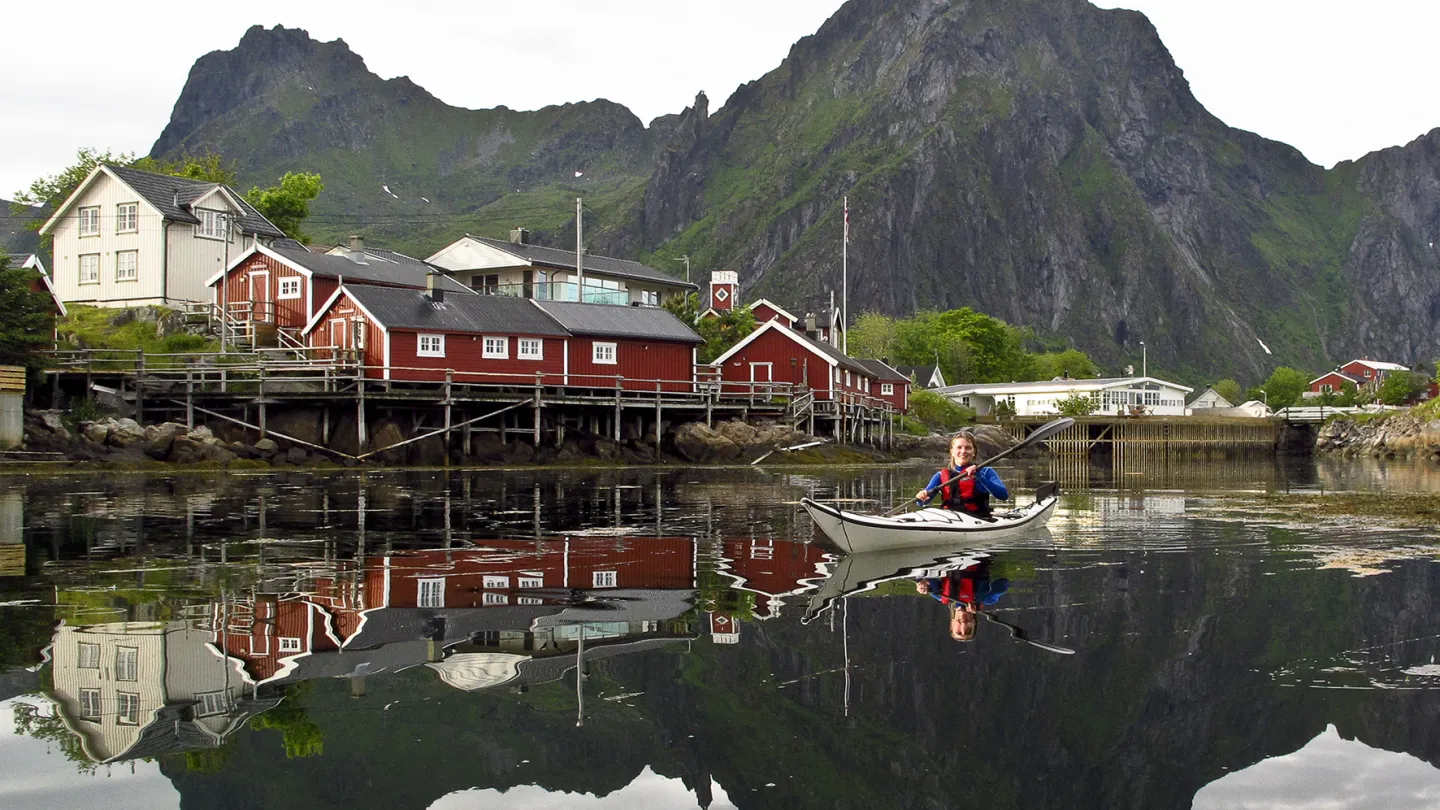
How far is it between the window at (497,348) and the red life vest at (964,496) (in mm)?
32143

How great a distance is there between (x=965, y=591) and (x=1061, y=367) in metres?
151

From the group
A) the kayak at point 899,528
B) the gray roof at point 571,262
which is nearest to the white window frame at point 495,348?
the gray roof at point 571,262

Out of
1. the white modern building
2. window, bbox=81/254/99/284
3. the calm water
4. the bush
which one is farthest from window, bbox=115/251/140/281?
the white modern building

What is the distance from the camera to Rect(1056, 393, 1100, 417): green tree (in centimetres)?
9888

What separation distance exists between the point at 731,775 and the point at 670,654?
3419 millimetres

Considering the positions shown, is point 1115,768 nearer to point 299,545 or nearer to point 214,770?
point 214,770

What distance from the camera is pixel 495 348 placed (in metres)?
52.3

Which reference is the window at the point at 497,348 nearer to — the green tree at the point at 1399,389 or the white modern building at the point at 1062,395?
the white modern building at the point at 1062,395

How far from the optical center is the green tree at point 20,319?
4256cm

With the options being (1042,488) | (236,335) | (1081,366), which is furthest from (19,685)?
(1081,366)

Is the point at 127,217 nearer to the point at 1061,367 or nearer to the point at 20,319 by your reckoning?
the point at 20,319

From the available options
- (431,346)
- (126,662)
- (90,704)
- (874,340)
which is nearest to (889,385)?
(431,346)

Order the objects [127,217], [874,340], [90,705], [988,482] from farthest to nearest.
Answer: [874,340] < [127,217] < [988,482] < [90,705]

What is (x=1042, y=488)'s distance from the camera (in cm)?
2581
